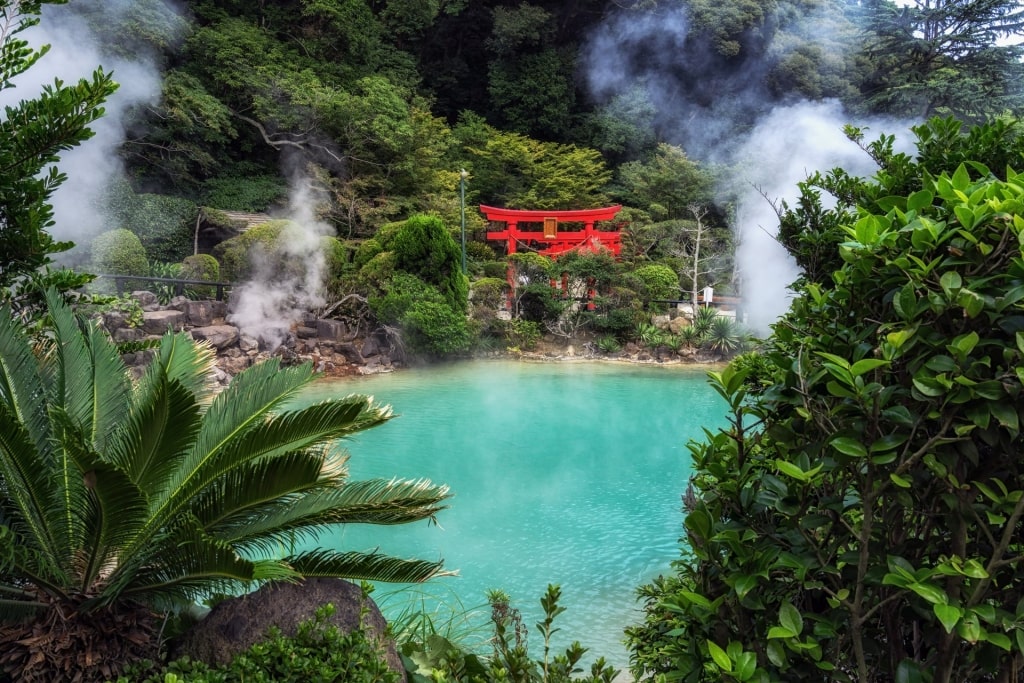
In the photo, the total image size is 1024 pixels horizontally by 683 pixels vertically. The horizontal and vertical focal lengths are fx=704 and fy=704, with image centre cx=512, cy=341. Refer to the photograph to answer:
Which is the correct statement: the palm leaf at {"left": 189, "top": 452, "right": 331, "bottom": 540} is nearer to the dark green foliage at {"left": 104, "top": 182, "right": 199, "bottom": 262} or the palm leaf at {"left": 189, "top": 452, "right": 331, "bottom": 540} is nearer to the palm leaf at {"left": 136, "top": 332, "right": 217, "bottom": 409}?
the palm leaf at {"left": 136, "top": 332, "right": 217, "bottom": 409}

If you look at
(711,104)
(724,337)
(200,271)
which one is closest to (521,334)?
(724,337)

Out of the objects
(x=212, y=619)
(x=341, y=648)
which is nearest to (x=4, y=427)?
(x=212, y=619)

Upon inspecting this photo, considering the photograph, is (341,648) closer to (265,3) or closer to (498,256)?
(498,256)

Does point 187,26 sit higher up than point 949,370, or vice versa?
point 187,26

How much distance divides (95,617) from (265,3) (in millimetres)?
17884

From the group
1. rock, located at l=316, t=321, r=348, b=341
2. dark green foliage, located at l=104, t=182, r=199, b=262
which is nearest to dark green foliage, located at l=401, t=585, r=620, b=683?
rock, located at l=316, t=321, r=348, b=341

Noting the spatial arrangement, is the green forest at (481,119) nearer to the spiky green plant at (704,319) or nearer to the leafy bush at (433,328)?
the leafy bush at (433,328)

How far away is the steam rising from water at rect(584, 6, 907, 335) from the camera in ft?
52.3

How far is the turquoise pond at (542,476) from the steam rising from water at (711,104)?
7.05 meters

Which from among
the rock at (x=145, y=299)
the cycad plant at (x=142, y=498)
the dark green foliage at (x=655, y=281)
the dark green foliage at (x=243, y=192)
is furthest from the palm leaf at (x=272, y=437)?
the dark green foliage at (x=243, y=192)

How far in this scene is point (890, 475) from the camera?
3.50ft

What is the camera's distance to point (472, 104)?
20188mm

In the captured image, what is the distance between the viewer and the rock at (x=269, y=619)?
225cm

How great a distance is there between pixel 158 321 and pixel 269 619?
377 inches
